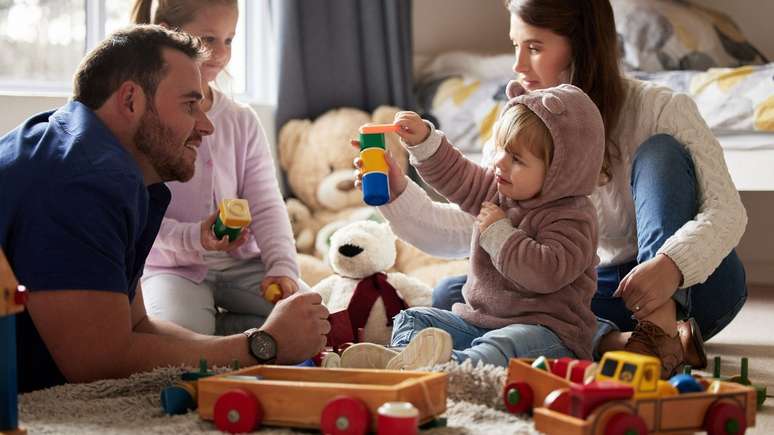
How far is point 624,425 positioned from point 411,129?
0.79m

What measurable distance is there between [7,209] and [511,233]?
72 cm

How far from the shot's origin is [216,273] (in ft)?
6.70

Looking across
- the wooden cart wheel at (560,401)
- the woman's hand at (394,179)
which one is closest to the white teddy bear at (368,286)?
the woman's hand at (394,179)

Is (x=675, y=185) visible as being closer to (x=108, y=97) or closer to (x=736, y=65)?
(x=108, y=97)

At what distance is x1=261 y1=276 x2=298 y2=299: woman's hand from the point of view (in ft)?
6.38

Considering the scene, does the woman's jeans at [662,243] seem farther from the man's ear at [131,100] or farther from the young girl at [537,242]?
the man's ear at [131,100]

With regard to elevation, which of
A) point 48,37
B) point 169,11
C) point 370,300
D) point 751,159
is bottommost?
point 370,300

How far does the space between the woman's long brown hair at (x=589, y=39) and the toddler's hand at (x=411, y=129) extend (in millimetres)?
298

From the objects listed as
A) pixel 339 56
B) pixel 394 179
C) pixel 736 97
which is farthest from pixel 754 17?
pixel 394 179

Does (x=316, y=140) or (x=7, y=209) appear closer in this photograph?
(x=7, y=209)

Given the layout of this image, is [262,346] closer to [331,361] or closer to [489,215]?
[331,361]

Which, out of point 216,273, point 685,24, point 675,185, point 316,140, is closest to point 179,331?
point 216,273

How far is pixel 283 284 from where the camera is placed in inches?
76.6

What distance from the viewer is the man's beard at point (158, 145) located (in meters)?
1.46
